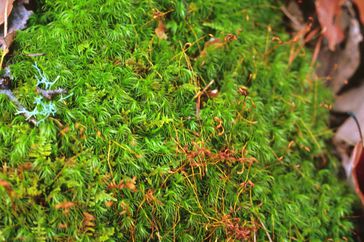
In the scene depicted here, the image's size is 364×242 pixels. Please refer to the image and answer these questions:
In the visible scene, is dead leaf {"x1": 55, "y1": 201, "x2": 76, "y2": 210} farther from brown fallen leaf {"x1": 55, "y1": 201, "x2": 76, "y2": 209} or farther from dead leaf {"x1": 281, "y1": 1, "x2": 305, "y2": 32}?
dead leaf {"x1": 281, "y1": 1, "x2": 305, "y2": 32}

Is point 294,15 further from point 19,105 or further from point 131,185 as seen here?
point 19,105

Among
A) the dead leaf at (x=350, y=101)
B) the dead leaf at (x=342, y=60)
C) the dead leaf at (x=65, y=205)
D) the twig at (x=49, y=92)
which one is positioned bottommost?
the dead leaf at (x=350, y=101)

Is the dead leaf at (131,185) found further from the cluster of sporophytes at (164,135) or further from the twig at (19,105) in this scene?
the twig at (19,105)

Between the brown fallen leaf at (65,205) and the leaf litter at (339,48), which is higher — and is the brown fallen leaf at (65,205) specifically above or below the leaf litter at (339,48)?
above

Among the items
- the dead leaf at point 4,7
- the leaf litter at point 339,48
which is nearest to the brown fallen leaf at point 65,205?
the dead leaf at point 4,7

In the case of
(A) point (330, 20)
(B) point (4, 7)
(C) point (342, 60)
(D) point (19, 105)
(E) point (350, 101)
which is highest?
(B) point (4, 7)

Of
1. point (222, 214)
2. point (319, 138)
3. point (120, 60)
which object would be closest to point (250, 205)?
point (222, 214)

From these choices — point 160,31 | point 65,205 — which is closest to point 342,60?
point 160,31
